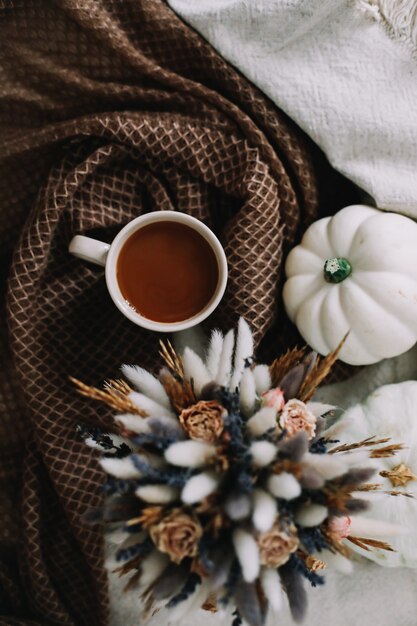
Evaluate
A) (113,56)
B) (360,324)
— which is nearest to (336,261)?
Result: (360,324)

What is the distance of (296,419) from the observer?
0.66 m

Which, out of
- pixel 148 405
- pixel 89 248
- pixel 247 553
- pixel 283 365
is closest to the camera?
pixel 247 553

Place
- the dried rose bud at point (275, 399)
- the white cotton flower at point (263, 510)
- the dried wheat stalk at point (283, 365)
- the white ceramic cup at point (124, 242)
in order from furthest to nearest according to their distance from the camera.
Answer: the white ceramic cup at point (124, 242), the dried wheat stalk at point (283, 365), the dried rose bud at point (275, 399), the white cotton flower at point (263, 510)

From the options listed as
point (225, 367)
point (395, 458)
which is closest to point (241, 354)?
point (225, 367)

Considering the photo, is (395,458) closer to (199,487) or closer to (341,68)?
(199,487)

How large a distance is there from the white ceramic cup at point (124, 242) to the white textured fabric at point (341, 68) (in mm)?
270

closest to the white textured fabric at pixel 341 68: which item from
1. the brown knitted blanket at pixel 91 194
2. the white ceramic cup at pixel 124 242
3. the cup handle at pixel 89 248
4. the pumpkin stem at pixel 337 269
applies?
the brown knitted blanket at pixel 91 194

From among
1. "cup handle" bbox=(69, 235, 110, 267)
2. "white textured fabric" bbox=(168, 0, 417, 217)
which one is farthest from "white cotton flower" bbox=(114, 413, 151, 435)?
"white textured fabric" bbox=(168, 0, 417, 217)

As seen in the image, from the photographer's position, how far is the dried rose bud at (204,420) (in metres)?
0.63

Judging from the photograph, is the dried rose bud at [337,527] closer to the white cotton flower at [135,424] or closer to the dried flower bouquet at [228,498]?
the dried flower bouquet at [228,498]

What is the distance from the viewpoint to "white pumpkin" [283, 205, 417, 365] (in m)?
0.92

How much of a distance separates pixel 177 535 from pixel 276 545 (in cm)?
10

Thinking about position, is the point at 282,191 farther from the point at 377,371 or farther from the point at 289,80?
the point at 377,371

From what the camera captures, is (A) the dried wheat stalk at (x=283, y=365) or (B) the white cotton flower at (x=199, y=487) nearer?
(B) the white cotton flower at (x=199, y=487)
